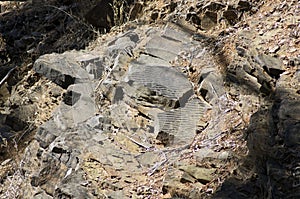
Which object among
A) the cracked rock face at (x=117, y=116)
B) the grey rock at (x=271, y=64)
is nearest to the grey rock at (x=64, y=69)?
the cracked rock face at (x=117, y=116)

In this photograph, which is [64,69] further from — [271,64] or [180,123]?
[271,64]

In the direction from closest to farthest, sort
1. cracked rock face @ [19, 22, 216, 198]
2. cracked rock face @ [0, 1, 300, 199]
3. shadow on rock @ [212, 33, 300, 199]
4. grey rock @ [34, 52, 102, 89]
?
1. shadow on rock @ [212, 33, 300, 199]
2. cracked rock face @ [0, 1, 300, 199]
3. cracked rock face @ [19, 22, 216, 198]
4. grey rock @ [34, 52, 102, 89]

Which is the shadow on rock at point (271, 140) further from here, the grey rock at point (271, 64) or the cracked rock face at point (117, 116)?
the cracked rock face at point (117, 116)

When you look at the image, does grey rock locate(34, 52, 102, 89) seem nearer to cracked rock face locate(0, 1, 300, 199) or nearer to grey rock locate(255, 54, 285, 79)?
cracked rock face locate(0, 1, 300, 199)

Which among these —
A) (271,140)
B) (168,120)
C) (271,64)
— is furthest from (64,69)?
(271,140)

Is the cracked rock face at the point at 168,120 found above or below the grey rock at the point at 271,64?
below

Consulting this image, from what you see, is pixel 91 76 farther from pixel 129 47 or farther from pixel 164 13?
pixel 164 13

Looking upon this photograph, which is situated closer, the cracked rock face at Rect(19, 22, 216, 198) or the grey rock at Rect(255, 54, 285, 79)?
the grey rock at Rect(255, 54, 285, 79)

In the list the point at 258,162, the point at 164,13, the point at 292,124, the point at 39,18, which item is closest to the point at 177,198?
the point at 258,162

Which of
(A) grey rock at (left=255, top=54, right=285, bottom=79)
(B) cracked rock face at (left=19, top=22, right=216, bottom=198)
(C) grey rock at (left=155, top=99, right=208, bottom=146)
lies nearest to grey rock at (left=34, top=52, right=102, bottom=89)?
(B) cracked rock face at (left=19, top=22, right=216, bottom=198)

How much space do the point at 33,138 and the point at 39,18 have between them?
2.66 metres

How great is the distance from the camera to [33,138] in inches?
246

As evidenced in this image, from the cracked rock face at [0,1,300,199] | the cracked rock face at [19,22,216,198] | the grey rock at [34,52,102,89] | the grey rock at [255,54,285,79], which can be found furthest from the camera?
the grey rock at [34,52,102,89]

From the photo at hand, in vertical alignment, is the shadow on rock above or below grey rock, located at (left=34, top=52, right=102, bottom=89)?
above
